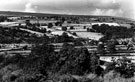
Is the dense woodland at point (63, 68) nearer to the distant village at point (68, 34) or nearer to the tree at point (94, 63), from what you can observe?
the tree at point (94, 63)

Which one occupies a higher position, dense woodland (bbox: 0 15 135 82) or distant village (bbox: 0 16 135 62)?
dense woodland (bbox: 0 15 135 82)

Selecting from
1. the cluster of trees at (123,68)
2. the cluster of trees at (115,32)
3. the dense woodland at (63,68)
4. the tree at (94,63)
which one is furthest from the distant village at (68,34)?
the dense woodland at (63,68)

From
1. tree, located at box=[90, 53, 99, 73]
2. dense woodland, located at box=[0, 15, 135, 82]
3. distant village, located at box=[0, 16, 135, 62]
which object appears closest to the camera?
dense woodland, located at box=[0, 15, 135, 82]

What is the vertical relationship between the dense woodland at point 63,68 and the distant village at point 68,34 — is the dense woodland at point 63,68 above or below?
above

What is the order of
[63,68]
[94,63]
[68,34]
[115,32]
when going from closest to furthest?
[63,68]
[94,63]
[68,34]
[115,32]

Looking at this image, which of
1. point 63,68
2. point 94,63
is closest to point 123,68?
point 94,63

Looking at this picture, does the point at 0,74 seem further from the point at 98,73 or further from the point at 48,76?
the point at 98,73

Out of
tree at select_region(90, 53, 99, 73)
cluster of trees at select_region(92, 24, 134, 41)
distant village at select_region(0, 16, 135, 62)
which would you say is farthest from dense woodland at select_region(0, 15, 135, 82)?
cluster of trees at select_region(92, 24, 134, 41)

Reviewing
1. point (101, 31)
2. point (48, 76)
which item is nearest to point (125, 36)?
point (101, 31)

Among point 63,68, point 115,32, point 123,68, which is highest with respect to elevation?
point 123,68

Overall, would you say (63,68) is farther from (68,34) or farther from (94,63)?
(68,34)

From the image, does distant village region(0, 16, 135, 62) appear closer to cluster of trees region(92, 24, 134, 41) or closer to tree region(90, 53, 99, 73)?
cluster of trees region(92, 24, 134, 41)
